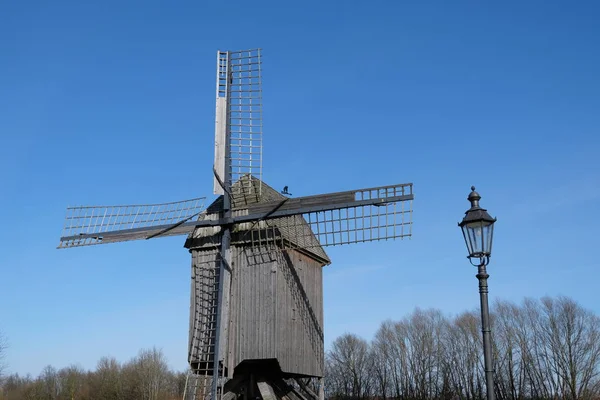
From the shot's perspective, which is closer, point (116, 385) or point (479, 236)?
point (479, 236)

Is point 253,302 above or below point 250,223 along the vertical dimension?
below

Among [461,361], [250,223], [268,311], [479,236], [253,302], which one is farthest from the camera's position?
[461,361]

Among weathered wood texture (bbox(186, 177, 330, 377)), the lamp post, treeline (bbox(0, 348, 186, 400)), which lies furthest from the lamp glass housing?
treeline (bbox(0, 348, 186, 400))

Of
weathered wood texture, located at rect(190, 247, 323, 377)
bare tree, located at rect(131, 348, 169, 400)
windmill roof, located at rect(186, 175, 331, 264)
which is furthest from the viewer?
bare tree, located at rect(131, 348, 169, 400)

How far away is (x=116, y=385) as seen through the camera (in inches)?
2318

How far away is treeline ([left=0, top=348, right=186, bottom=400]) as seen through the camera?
5772cm

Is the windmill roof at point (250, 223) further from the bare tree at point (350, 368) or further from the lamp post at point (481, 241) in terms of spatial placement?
the bare tree at point (350, 368)

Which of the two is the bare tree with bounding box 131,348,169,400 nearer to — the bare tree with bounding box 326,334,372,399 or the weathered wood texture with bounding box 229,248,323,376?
the bare tree with bounding box 326,334,372,399

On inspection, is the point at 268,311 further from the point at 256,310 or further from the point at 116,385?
the point at 116,385

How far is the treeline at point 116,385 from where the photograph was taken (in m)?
57.7

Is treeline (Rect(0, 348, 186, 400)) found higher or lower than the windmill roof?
lower

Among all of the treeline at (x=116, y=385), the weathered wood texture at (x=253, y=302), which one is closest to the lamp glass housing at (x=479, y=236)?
the weathered wood texture at (x=253, y=302)

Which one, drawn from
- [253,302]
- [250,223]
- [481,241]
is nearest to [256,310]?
[253,302]

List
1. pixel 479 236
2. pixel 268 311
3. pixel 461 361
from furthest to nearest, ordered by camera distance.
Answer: pixel 461 361, pixel 268 311, pixel 479 236
